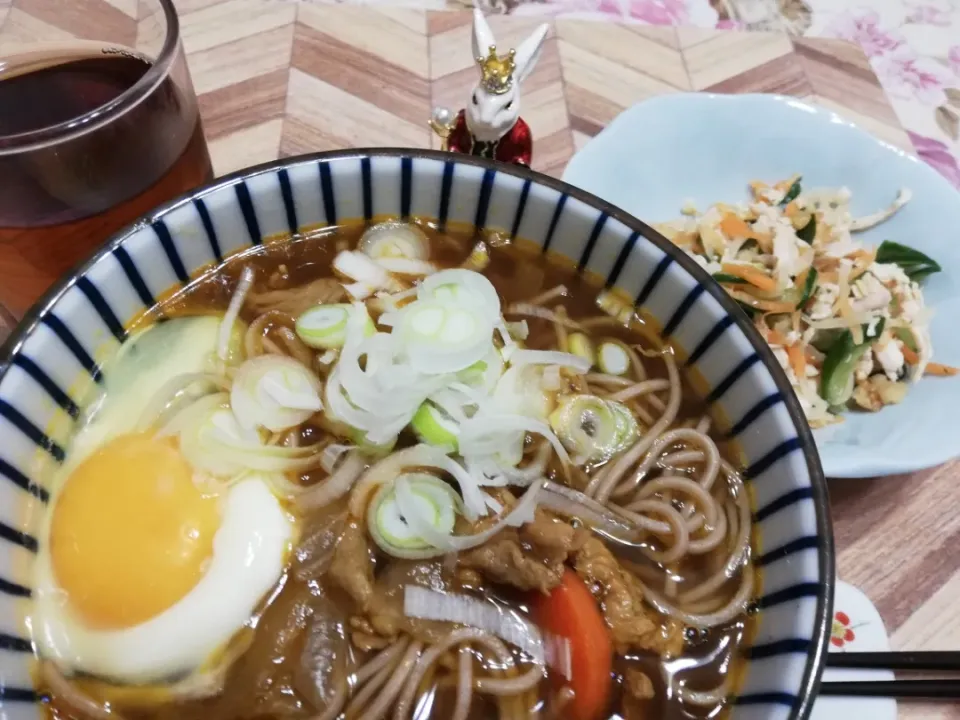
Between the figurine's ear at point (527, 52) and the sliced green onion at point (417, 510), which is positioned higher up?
the figurine's ear at point (527, 52)

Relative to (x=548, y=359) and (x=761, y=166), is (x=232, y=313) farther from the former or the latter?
(x=761, y=166)

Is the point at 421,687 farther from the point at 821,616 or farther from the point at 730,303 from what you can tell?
the point at 730,303

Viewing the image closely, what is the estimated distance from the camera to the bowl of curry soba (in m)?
1.16

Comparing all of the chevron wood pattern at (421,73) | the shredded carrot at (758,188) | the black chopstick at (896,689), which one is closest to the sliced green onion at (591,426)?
the black chopstick at (896,689)

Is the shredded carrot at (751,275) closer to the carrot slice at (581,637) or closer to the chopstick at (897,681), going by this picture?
the chopstick at (897,681)

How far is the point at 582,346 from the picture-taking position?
1508 millimetres

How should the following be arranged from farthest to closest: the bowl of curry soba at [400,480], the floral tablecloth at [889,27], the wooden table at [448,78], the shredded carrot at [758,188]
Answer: the floral tablecloth at [889,27] < the shredded carrot at [758,188] < the wooden table at [448,78] < the bowl of curry soba at [400,480]

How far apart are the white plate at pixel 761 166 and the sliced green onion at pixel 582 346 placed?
0.67 meters

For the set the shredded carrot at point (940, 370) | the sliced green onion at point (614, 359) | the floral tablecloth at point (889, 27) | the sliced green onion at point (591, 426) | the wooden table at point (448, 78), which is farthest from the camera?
the floral tablecloth at point (889, 27)

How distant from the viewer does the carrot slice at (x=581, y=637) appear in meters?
1.16

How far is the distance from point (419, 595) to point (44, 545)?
0.60 metres

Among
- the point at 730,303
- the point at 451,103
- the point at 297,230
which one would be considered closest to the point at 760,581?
the point at 730,303

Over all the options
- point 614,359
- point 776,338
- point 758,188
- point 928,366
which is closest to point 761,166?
point 758,188

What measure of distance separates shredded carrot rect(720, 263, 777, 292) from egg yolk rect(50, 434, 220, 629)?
1.45 metres
